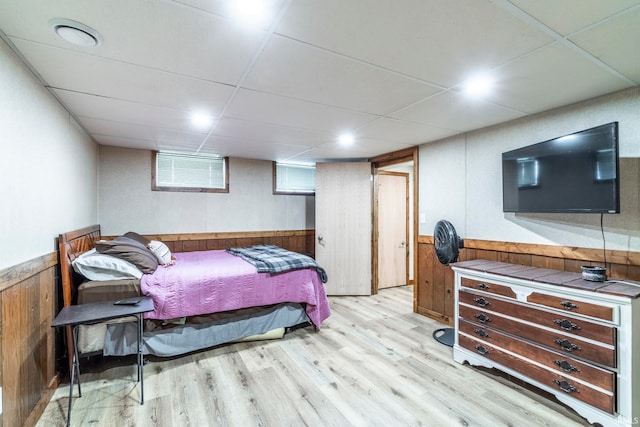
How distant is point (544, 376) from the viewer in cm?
198

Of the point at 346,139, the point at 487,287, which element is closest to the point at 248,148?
the point at 346,139

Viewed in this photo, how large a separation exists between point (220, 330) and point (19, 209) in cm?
177

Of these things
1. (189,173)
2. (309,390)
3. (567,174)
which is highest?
(189,173)

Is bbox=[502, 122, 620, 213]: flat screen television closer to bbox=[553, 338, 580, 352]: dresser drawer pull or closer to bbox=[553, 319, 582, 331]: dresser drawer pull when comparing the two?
bbox=[553, 319, 582, 331]: dresser drawer pull

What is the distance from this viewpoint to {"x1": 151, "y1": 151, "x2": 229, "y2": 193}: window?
13.6 ft

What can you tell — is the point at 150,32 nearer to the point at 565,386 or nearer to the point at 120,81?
the point at 120,81

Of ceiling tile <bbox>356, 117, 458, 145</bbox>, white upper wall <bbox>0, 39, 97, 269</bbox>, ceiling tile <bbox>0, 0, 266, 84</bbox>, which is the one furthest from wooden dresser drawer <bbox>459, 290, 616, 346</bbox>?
white upper wall <bbox>0, 39, 97, 269</bbox>

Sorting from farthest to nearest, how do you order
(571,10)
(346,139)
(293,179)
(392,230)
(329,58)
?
(293,179) → (392,230) → (346,139) → (329,58) → (571,10)

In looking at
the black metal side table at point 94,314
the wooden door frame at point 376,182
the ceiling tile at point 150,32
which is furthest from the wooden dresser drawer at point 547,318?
the black metal side table at point 94,314

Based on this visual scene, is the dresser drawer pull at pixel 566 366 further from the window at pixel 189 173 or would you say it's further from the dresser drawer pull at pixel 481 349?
the window at pixel 189 173

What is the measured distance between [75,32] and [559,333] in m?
3.27

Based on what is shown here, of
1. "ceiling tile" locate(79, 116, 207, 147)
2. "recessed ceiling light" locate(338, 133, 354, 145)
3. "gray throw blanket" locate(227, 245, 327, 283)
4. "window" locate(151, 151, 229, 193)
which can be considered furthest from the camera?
"window" locate(151, 151, 229, 193)

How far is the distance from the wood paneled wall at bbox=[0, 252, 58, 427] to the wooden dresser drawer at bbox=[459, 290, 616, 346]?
9.96 ft

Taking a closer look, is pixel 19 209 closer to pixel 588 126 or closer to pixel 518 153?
pixel 518 153
